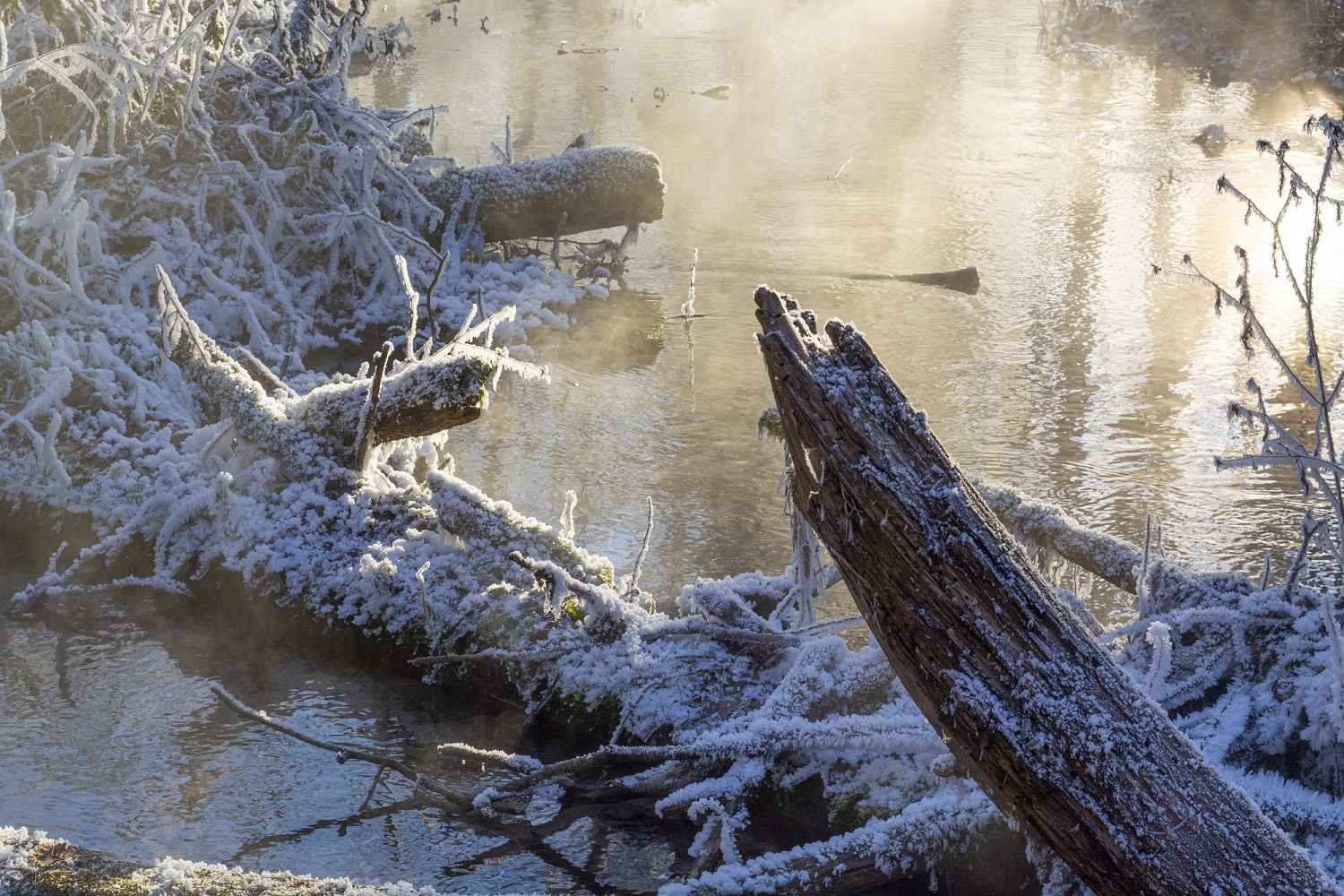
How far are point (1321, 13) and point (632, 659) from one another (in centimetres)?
2481

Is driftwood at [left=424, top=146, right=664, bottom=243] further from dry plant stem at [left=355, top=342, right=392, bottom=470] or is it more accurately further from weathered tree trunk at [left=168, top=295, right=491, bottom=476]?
dry plant stem at [left=355, top=342, right=392, bottom=470]

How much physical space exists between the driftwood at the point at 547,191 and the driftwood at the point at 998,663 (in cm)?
859

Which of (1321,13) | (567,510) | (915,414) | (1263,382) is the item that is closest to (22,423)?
(567,510)

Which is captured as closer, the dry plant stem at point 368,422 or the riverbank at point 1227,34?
the dry plant stem at point 368,422

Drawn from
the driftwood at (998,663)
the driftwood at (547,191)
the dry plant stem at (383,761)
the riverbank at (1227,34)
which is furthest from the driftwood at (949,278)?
the riverbank at (1227,34)

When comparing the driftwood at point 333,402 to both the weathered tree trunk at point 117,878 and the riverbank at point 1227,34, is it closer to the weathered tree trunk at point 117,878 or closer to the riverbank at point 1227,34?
the weathered tree trunk at point 117,878

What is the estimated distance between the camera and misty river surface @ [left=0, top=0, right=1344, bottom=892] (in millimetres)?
4340

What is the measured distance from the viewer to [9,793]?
4211 millimetres

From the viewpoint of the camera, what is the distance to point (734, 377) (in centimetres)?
924

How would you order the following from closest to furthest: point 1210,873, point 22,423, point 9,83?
point 1210,873 → point 22,423 → point 9,83

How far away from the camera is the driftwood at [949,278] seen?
11.2 metres

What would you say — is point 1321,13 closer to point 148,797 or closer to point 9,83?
point 9,83

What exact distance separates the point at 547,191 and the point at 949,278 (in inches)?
151

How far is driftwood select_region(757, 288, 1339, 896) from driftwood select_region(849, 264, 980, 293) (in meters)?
8.78
